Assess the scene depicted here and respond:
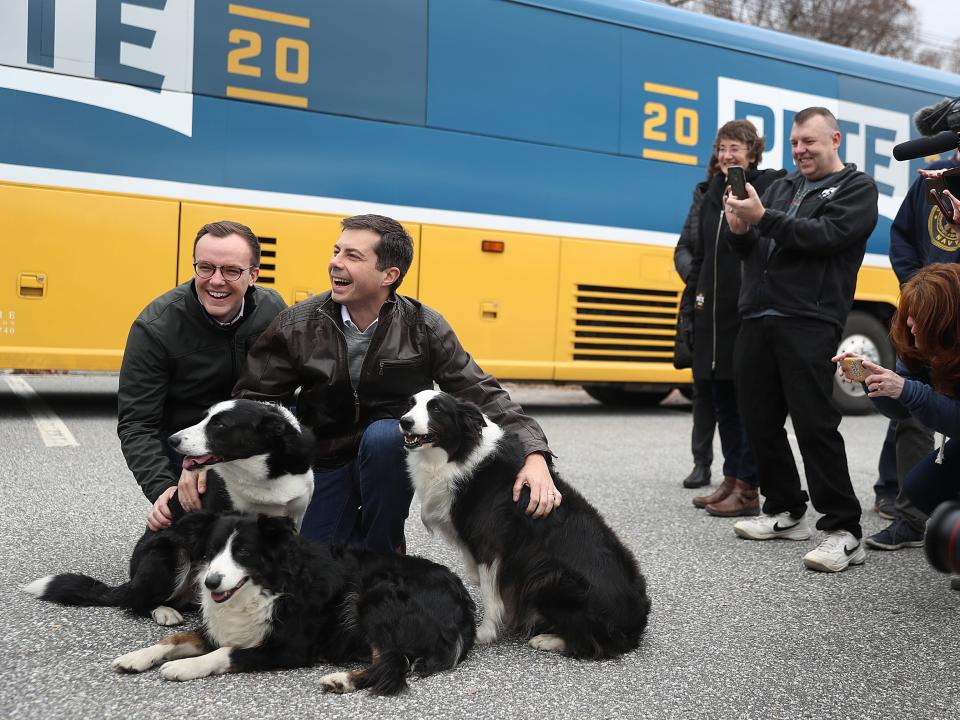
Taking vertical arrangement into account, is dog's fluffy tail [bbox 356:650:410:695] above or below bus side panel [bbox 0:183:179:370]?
below

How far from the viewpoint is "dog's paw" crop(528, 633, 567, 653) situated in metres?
2.86

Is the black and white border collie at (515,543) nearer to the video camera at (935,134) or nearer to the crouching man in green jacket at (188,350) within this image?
the crouching man in green jacket at (188,350)

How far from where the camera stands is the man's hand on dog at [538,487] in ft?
9.48

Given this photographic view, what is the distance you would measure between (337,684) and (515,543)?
2.40 ft

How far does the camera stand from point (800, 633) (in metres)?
3.13

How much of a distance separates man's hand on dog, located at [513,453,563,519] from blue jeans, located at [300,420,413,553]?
0.48m

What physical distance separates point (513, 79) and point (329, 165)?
2.00 m

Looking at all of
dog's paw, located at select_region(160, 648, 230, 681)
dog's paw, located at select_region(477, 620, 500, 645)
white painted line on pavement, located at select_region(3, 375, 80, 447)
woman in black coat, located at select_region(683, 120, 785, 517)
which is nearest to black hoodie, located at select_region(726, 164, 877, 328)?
woman in black coat, located at select_region(683, 120, 785, 517)

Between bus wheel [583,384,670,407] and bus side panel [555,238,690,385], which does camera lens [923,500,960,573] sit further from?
bus wheel [583,384,670,407]

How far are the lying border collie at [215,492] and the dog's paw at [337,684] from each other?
0.70 m

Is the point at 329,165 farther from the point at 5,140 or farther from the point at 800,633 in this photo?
the point at 800,633

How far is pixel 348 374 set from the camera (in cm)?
334

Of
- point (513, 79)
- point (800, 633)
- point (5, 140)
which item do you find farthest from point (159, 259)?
point (800, 633)

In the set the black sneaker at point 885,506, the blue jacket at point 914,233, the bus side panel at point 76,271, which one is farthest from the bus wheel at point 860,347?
the bus side panel at point 76,271
